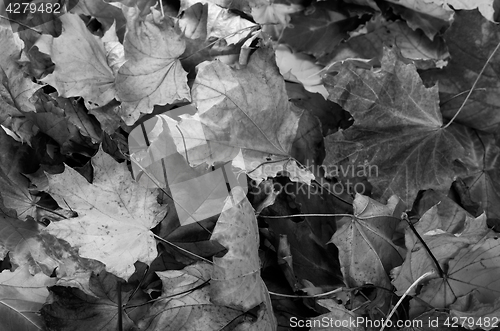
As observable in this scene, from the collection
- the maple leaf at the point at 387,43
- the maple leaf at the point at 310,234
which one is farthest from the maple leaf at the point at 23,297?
the maple leaf at the point at 387,43

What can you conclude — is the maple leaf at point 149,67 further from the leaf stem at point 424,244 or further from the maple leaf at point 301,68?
the leaf stem at point 424,244

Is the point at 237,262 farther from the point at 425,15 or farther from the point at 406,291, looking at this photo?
the point at 425,15

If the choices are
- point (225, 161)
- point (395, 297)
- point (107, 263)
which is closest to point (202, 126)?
point (225, 161)

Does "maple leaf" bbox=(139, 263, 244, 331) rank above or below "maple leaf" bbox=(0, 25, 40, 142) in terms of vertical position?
below

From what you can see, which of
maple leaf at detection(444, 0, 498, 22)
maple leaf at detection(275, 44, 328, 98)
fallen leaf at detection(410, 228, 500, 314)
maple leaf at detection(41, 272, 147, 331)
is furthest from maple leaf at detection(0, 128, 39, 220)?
maple leaf at detection(444, 0, 498, 22)

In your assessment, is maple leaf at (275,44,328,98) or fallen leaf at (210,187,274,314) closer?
fallen leaf at (210,187,274,314)

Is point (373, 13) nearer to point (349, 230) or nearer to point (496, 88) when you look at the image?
point (496, 88)

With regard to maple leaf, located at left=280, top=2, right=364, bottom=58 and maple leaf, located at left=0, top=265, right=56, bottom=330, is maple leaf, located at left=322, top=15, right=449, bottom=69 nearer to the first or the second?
maple leaf, located at left=280, top=2, right=364, bottom=58
